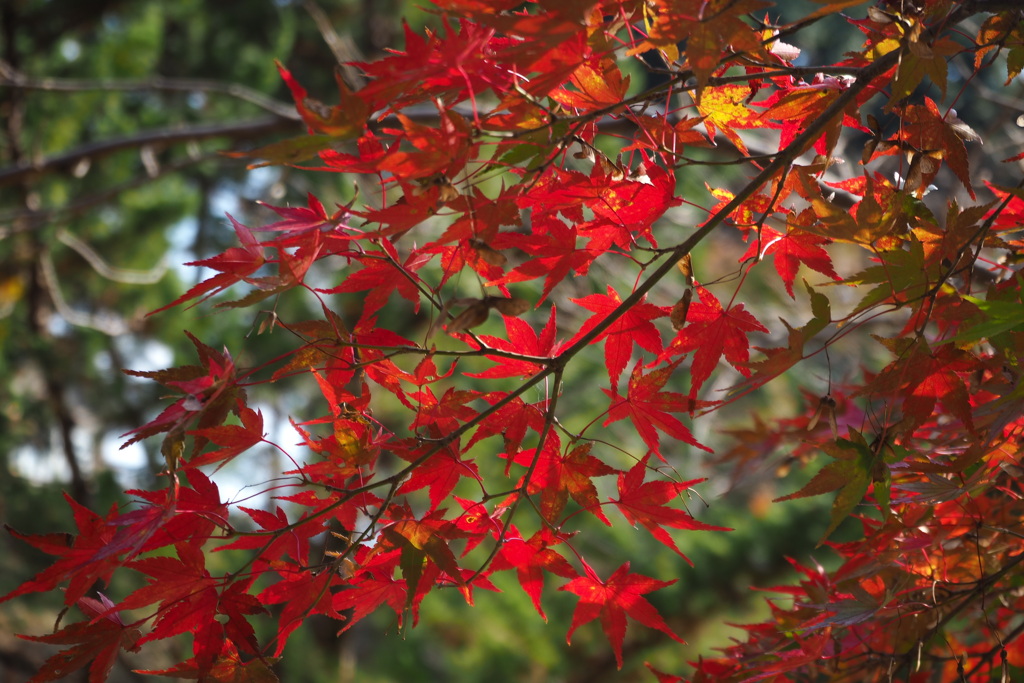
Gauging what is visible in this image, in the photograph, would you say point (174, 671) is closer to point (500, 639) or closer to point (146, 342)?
point (500, 639)

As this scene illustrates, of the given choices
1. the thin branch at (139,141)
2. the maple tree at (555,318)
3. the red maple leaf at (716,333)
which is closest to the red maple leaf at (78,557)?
the maple tree at (555,318)

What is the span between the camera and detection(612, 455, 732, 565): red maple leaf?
521 mm

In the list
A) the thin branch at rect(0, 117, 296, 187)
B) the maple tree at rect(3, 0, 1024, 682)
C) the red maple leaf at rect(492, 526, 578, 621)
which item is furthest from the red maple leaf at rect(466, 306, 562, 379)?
the thin branch at rect(0, 117, 296, 187)

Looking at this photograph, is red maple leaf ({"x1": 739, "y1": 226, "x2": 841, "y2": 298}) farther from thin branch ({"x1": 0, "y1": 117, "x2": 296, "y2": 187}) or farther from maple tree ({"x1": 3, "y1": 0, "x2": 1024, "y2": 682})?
thin branch ({"x1": 0, "y1": 117, "x2": 296, "y2": 187})

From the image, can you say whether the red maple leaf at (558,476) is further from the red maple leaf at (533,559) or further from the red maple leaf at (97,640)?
the red maple leaf at (97,640)

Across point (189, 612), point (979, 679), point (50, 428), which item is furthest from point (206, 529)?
point (50, 428)

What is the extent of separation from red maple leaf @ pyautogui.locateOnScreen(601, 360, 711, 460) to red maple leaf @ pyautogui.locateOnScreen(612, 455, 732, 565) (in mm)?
22

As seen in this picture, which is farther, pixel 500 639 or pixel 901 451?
pixel 500 639

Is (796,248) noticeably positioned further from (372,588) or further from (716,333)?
(372,588)

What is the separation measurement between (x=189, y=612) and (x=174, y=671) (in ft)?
0.11

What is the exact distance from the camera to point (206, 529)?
516 millimetres

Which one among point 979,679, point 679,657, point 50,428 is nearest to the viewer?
point 979,679

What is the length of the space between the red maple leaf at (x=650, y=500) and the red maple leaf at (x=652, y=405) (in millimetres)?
22

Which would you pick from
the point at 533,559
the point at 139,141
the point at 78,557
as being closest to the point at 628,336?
the point at 533,559
